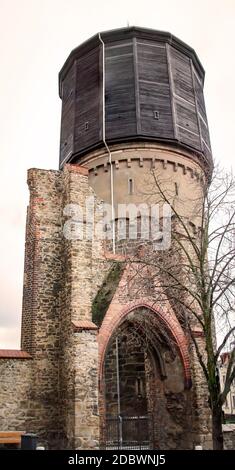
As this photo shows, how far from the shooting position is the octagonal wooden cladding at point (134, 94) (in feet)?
69.9

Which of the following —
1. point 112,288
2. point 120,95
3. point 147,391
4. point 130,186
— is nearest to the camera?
point 112,288

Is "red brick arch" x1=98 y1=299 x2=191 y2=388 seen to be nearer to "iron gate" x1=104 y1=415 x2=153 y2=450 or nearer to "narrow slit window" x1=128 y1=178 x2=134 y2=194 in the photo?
"iron gate" x1=104 y1=415 x2=153 y2=450

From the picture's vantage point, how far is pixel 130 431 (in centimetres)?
1662

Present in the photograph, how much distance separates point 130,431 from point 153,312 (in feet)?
15.6

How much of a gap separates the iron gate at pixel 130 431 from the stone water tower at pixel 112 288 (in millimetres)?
43

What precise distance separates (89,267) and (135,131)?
340 inches

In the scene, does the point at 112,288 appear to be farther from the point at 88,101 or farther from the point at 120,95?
the point at 88,101

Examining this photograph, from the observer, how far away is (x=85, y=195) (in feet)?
51.8

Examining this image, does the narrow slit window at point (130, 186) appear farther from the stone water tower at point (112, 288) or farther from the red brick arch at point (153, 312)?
the red brick arch at point (153, 312)

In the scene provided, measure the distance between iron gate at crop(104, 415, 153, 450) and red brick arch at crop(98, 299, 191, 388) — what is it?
246 cm

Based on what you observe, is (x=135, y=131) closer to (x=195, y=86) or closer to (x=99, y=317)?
(x=195, y=86)

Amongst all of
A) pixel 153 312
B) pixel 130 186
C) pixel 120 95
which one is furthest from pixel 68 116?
pixel 153 312

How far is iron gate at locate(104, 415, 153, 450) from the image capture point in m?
15.4

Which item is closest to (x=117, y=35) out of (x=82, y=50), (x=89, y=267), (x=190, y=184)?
(x=82, y=50)
